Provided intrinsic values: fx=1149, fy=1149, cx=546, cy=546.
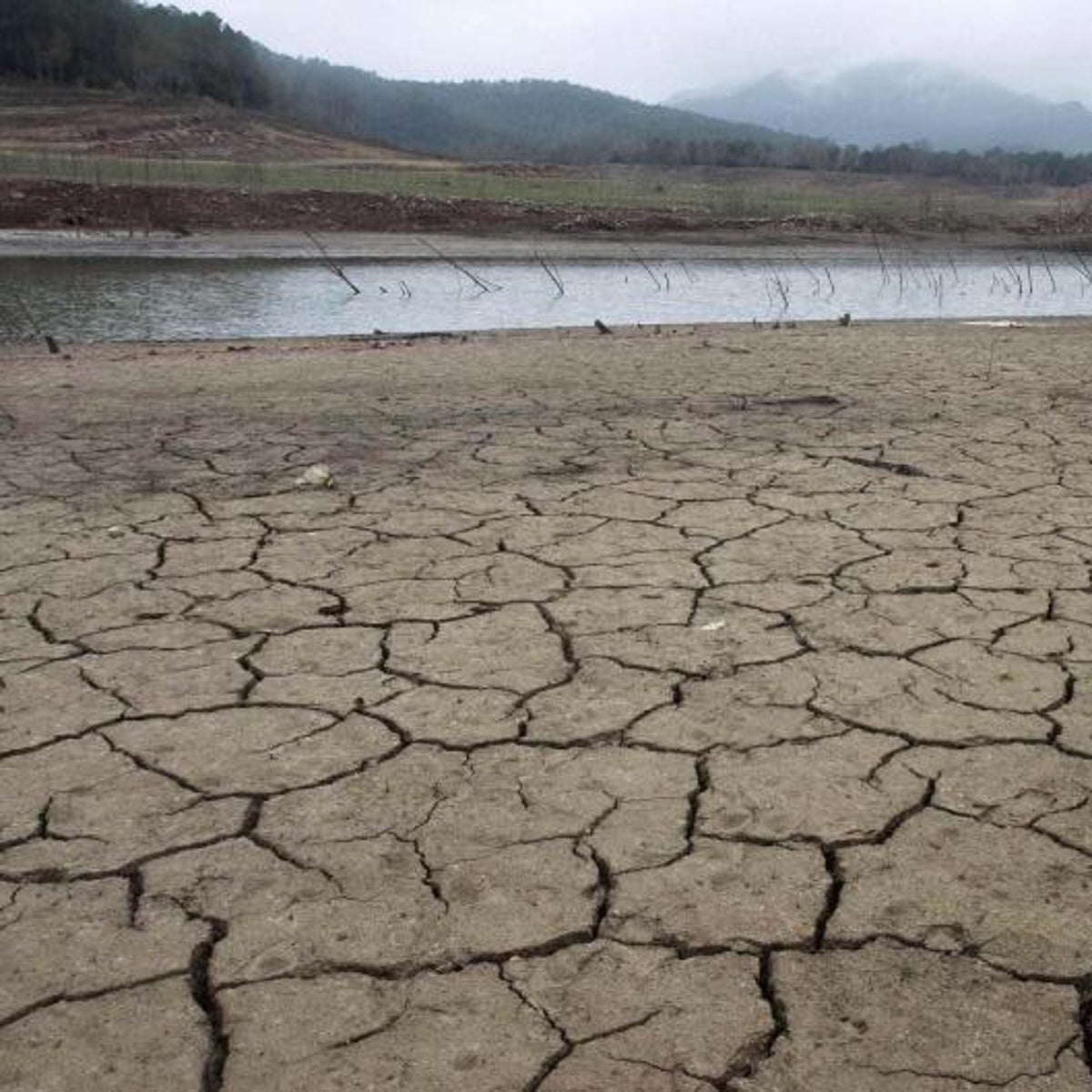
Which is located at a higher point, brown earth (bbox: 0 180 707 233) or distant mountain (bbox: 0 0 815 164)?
distant mountain (bbox: 0 0 815 164)

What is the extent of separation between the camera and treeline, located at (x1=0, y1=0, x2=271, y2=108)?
48.5 meters

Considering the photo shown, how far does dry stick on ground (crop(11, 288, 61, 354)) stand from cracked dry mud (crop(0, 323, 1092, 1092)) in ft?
11.6

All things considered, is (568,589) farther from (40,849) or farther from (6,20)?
(6,20)

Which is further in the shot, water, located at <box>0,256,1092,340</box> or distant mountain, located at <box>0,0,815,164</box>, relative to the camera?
distant mountain, located at <box>0,0,815,164</box>

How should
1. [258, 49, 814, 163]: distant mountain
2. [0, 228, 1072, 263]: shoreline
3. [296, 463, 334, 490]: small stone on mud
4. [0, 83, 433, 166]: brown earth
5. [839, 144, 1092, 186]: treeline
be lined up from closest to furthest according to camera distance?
[296, 463, 334, 490]: small stone on mud, [0, 228, 1072, 263]: shoreline, [0, 83, 433, 166]: brown earth, [839, 144, 1092, 186]: treeline, [258, 49, 814, 163]: distant mountain

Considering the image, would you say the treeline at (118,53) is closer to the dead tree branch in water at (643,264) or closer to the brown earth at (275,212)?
the brown earth at (275,212)

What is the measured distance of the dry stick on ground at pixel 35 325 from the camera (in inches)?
291

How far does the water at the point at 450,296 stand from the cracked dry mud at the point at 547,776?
6.42 meters

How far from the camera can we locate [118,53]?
168 feet

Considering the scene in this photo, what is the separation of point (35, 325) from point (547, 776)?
8.68 meters

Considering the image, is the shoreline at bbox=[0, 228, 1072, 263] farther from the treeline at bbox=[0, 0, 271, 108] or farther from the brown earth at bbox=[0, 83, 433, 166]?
the treeline at bbox=[0, 0, 271, 108]

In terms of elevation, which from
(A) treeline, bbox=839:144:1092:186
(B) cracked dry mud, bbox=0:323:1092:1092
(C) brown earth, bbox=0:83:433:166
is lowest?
(B) cracked dry mud, bbox=0:323:1092:1092

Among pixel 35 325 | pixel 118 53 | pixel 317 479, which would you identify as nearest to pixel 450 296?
pixel 35 325

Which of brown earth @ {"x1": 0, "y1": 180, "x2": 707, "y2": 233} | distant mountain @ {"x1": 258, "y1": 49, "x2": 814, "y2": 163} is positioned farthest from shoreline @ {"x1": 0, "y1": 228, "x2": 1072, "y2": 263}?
distant mountain @ {"x1": 258, "y1": 49, "x2": 814, "y2": 163}
